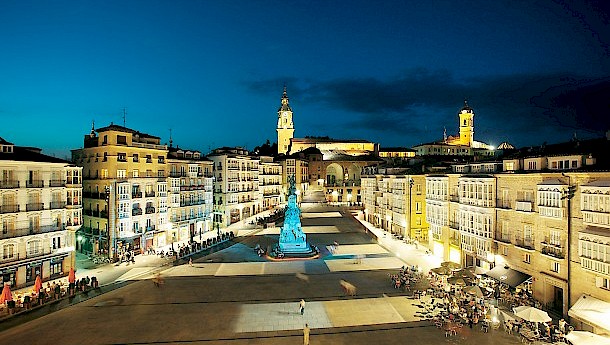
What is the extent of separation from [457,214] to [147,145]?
132 feet

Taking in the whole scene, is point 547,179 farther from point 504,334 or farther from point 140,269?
point 140,269

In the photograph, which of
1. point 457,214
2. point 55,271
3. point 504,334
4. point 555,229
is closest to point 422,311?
point 504,334

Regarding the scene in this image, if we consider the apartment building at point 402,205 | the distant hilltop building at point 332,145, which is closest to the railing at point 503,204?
the apartment building at point 402,205

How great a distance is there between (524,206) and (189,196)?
47148 mm

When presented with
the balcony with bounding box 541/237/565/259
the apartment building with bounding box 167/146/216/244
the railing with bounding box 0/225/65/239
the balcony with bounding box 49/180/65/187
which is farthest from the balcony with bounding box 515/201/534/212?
the apartment building with bounding box 167/146/216/244

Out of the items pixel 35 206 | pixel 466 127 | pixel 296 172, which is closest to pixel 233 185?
pixel 35 206

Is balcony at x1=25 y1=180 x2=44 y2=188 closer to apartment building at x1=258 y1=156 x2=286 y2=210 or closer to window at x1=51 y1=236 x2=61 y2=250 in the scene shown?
window at x1=51 y1=236 x2=61 y2=250

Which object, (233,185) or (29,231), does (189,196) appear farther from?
(29,231)

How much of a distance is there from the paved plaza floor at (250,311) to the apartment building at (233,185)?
95.7ft

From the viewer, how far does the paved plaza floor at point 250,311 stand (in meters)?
24.2

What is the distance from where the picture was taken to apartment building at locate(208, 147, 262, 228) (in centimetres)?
7375

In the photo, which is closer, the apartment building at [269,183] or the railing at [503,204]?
the railing at [503,204]

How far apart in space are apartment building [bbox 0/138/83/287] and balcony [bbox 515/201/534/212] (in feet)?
138

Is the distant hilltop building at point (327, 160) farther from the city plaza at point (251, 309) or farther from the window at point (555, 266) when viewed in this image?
the window at point (555, 266)
